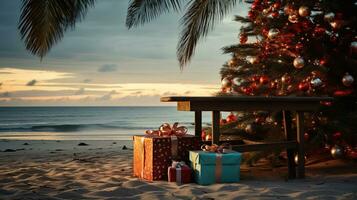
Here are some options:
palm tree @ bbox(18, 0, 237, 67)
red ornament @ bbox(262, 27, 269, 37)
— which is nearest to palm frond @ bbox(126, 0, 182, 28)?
palm tree @ bbox(18, 0, 237, 67)

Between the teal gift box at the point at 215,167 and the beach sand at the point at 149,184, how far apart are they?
0.13m

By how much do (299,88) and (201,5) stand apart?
217cm

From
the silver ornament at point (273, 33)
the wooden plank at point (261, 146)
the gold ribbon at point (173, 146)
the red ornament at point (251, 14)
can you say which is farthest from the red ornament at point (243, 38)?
the gold ribbon at point (173, 146)

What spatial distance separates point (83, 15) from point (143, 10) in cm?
157

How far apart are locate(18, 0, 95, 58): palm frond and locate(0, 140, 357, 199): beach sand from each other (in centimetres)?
156

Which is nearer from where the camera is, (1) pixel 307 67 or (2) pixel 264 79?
(1) pixel 307 67

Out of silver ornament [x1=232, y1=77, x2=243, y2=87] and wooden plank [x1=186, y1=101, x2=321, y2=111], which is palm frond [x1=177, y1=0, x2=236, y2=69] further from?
wooden plank [x1=186, y1=101, x2=321, y2=111]

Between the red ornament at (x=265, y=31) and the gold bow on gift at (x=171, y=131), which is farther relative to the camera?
the red ornament at (x=265, y=31)

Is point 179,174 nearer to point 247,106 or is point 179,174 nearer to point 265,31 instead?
point 247,106

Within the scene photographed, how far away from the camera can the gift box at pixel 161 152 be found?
4.37 metres

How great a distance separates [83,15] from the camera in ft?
18.1

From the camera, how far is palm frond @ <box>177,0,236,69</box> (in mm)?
6168

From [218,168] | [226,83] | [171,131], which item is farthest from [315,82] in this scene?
[171,131]

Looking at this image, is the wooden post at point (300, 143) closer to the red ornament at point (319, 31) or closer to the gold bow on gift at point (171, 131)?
the red ornament at point (319, 31)
